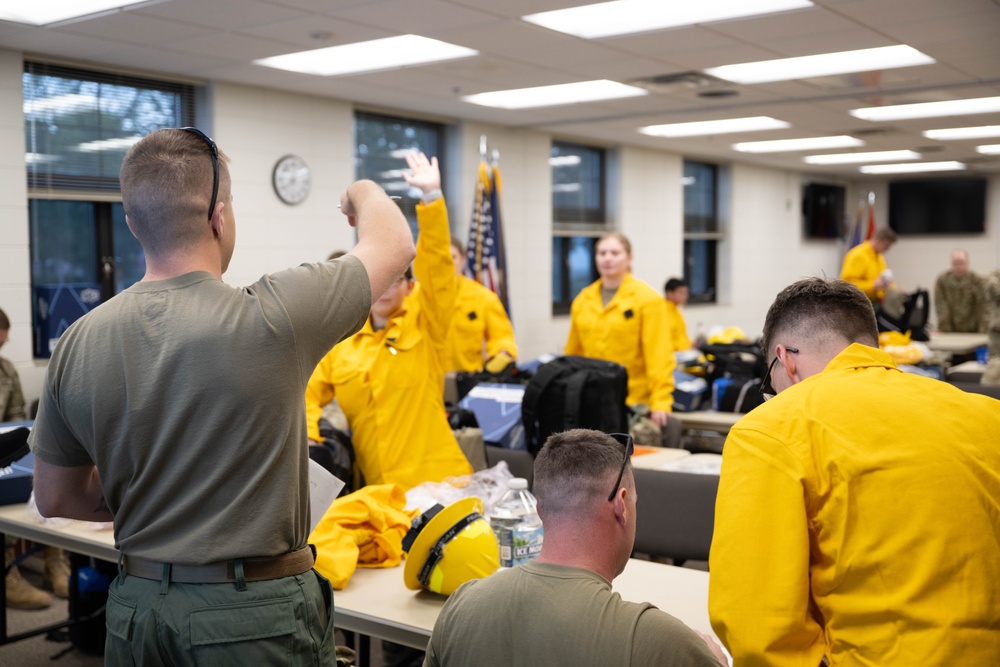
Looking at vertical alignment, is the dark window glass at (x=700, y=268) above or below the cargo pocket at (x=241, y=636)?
above

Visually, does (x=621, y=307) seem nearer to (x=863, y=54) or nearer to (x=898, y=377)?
(x=863, y=54)

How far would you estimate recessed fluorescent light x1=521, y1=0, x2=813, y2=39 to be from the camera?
15.6 ft

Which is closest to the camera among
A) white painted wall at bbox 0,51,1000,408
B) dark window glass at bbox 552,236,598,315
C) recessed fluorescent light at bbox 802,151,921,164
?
white painted wall at bbox 0,51,1000,408

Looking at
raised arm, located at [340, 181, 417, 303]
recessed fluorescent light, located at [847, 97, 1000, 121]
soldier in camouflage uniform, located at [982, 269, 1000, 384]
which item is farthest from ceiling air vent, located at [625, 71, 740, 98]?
raised arm, located at [340, 181, 417, 303]

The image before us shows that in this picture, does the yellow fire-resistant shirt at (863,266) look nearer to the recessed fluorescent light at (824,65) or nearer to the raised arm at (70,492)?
the recessed fluorescent light at (824,65)

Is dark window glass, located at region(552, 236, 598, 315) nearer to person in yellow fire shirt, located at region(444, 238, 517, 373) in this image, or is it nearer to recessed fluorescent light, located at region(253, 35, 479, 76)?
person in yellow fire shirt, located at region(444, 238, 517, 373)

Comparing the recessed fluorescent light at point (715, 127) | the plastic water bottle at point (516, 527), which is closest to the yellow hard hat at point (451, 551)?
the plastic water bottle at point (516, 527)

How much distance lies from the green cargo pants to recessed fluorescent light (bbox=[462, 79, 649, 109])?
589 centimetres

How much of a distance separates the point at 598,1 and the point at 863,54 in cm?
224

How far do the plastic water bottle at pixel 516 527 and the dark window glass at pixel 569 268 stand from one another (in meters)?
7.44

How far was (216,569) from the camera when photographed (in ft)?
4.89

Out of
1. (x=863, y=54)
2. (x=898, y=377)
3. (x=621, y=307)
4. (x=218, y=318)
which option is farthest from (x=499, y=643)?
(x=863, y=54)

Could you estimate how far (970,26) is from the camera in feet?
16.7

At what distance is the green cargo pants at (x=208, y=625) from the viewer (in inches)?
57.7
